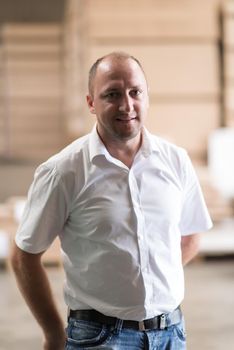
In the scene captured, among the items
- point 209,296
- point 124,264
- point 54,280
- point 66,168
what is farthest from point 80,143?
point 54,280

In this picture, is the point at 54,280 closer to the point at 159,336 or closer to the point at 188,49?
the point at 188,49

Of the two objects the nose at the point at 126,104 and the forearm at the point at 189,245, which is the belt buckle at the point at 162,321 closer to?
the forearm at the point at 189,245

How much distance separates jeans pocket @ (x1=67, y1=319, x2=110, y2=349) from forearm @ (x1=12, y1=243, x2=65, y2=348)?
112mm

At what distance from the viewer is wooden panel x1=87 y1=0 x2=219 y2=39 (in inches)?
223

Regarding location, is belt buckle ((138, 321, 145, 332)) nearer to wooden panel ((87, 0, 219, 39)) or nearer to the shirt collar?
the shirt collar

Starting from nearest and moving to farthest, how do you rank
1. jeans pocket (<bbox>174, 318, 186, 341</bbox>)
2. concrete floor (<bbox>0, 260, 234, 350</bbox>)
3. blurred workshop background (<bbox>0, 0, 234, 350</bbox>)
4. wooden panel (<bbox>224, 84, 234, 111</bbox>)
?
jeans pocket (<bbox>174, 318, 186, 341</bbox>)
concrete floor (<bbox>0, 260, 234, 350</bbox>)
blurred workshop background (<bbox>0, 0, 234, 350</bbox>)
wooden panel (<bbox>224, 84, 234, 111</bbox>)

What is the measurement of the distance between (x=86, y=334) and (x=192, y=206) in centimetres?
47

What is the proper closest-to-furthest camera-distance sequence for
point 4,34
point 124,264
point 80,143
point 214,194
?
1. point 124,264
2. point 80,143
3. point 214,194
4. point 4,34

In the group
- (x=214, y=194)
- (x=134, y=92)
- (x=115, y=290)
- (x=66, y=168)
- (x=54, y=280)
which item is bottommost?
(x=54, y=280)

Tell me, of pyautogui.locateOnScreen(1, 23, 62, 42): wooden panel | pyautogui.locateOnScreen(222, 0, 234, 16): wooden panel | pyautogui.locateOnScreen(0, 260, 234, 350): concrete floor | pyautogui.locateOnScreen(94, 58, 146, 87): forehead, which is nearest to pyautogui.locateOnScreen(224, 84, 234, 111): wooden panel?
pyautogui.locateOnScreen(222, 0, 234, 16): wooden panel

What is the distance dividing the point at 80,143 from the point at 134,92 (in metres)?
0.20

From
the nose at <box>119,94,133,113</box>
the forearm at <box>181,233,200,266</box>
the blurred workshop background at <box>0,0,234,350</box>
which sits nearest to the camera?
the nose at <box>119,94,133,113</box>

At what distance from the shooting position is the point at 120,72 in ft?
5.32

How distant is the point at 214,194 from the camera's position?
5.67 meters
